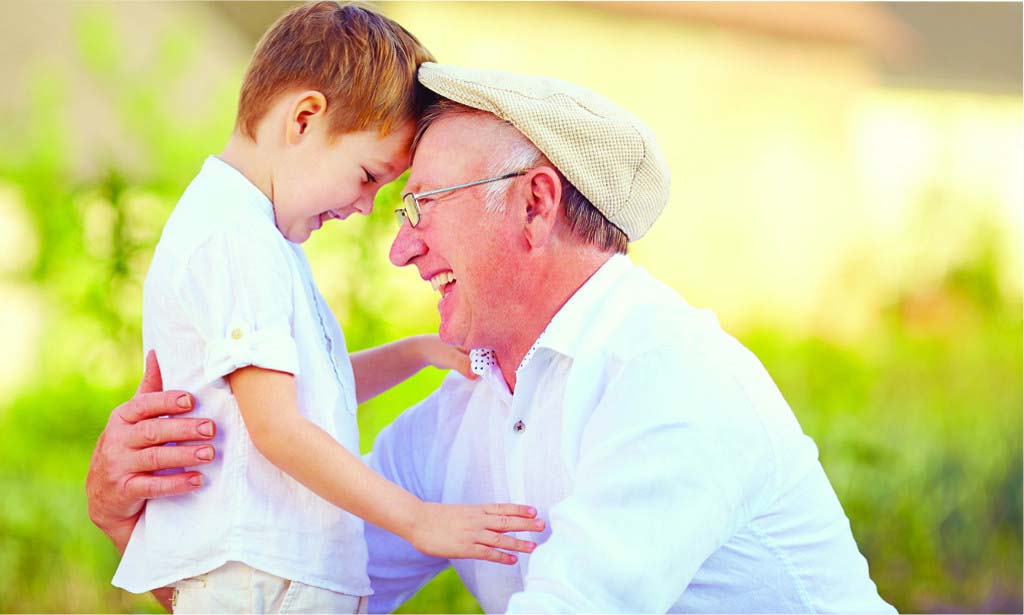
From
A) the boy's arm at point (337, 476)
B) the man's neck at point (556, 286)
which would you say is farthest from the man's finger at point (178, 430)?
the man's neck at point (556, 286)

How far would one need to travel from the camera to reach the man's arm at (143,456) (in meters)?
2.10

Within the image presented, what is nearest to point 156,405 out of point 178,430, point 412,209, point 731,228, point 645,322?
point 178,430

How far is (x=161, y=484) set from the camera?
213cm

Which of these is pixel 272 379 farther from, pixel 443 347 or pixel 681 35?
pixel 681 35

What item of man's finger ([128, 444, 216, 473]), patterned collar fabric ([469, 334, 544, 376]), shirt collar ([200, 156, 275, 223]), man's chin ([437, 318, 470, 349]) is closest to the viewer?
man's finger ([128, 444, 216, 473])

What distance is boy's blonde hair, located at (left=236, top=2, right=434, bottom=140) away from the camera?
223 centimetres

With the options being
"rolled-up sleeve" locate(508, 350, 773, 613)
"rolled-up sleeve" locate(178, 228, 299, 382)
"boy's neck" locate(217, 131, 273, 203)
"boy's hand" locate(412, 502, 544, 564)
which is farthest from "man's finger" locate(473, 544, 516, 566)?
"boy's neck" locate(217, 131, 273, 203)

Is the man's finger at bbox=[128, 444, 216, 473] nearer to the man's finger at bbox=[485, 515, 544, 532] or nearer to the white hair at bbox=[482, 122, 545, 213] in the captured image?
the man's finger at bbox=[485, 515, 544, 532]

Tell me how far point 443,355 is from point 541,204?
0.52m

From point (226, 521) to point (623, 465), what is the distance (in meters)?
0.77

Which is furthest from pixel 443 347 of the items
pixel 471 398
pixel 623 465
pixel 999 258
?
pixel 999 258

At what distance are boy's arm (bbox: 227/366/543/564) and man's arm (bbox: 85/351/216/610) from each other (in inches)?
5.3

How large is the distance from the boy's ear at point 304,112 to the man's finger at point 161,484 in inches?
27.3

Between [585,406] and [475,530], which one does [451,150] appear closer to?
[585,406]
